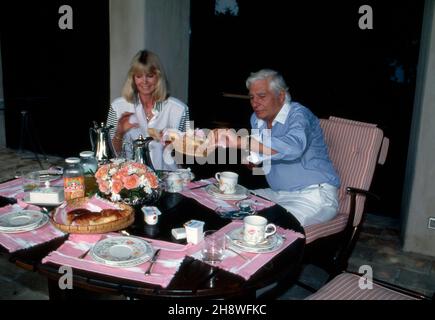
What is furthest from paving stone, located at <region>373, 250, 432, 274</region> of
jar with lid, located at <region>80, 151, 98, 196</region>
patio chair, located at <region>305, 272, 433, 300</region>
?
jar with lid, located at <region>80, 151, 98, 196</region>

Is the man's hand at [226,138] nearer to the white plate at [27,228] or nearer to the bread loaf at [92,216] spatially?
the bread loaf at [92,216]

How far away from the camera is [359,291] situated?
1.76 meters

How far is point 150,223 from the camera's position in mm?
1734

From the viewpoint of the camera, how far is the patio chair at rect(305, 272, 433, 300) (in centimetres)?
172

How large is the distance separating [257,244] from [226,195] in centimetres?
56

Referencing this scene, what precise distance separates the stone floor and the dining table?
103 cm

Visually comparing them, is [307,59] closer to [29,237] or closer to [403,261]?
[403,261]

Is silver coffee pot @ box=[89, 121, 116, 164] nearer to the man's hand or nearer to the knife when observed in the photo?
the man's hand

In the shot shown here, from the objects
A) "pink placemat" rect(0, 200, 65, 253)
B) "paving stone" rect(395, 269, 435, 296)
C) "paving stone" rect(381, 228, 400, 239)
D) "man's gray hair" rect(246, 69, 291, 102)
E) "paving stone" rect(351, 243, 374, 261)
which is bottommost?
"paving stone" rect(395, 269, 435, 296)

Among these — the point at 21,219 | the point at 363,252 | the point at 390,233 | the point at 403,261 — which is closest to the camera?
the point at 21,219

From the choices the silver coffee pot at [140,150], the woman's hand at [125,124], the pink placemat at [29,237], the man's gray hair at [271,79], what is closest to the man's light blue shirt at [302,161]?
the man's gray hair at [271,79]

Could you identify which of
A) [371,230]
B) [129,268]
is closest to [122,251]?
[129,268]
